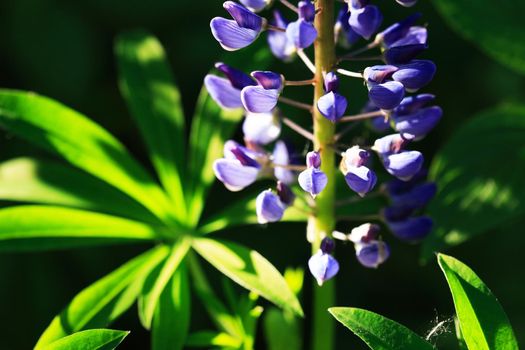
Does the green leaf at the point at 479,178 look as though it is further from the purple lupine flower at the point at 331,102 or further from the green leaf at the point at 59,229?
the green leaf at the point at 59,229

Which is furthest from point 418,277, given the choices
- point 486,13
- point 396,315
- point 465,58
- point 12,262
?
point 12,262

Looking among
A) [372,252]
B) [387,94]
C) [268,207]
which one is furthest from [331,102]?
[372,252]

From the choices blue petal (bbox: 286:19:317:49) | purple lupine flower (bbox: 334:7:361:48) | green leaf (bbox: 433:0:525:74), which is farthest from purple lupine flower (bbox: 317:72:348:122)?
green leaf (bbox: 433:0:525:74)

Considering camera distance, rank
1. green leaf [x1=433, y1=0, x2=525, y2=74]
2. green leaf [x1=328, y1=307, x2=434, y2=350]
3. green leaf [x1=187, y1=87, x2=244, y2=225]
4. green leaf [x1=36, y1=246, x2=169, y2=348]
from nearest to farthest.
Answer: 1. green leaf [x1=328, y1=307, x2=434, y2=350]
2. green leaf [x1=36, y1=246, x2=169, y2=348]
3. green leaf [x1=187, y1=87, x2=244, y2=225]
4. green leaf [x1=433, y1=0, x2=525, y2=74]

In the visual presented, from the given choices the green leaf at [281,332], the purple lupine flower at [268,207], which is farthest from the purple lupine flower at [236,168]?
the green leaf at [281,332]

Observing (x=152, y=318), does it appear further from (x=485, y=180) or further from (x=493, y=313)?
(x=485, y=180)

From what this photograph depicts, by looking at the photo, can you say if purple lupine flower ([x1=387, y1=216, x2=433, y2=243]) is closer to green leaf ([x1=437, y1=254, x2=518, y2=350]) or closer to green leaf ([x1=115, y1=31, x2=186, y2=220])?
green leaf ([x1=437, y1=254, x2=518, y2=350])
